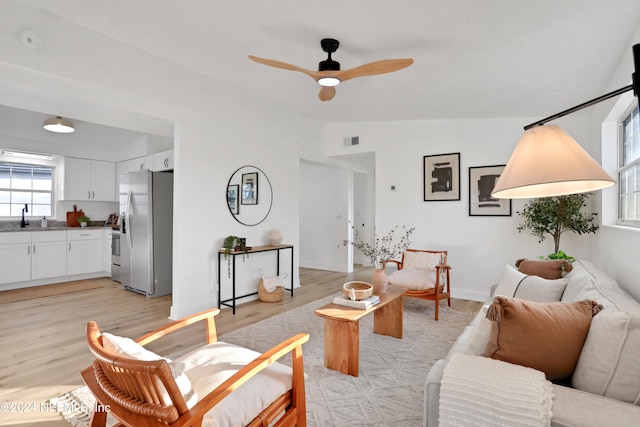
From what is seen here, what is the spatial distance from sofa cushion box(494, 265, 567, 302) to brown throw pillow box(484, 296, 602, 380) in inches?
32.9

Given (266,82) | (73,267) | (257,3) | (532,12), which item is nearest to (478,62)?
(532,12)

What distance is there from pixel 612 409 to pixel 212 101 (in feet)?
13.7

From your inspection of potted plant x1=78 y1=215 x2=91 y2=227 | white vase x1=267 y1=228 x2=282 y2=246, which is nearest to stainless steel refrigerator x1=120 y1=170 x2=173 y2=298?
white vase x1=267 y1=228 x2=282 y2=246

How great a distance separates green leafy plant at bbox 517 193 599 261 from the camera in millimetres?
3590

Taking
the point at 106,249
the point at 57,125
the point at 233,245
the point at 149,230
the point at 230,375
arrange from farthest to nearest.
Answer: the point at 106,249, the point at 149,230, the point at 57,125, the point at 233,245, the point at 230,375

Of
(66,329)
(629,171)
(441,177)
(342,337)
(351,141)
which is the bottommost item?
(66,329)

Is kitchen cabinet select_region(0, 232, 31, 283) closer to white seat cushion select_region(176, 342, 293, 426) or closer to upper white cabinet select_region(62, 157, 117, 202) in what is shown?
upper white cabinet select_region(62, 157, 117, 202)

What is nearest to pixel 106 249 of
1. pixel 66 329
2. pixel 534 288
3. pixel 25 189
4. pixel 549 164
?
pixel 25 189

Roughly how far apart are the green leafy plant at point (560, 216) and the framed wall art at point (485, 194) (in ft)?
1.59

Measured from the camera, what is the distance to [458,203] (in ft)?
15.5

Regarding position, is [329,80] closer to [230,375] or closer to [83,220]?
[230,375]

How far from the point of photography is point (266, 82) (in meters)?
3.71

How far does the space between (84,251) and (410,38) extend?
604cm

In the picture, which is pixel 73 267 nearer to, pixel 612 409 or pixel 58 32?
pixel 58 32
